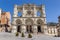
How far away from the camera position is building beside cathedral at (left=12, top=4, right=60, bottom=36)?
51.2 m

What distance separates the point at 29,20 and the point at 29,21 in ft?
1.43

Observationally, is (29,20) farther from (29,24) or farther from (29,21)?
(29,24)

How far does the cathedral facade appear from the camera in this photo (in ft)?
169

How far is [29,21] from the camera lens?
173 feet

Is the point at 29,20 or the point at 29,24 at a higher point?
the point at 29,20

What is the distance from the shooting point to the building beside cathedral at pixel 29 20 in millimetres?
51250

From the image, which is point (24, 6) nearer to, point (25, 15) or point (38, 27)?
point (25, 15)

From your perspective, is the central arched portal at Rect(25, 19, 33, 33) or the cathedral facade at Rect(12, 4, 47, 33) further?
the central arched portal at Rect(25, 19, 33, 33)

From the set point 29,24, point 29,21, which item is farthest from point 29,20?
point 29,24

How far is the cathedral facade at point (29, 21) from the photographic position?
5138 cm

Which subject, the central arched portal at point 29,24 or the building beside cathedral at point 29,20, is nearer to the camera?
the building beside cathedral at point 29,20

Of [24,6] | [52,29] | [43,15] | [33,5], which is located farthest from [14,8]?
[52,29]

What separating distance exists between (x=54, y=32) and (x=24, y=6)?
20.2 metres

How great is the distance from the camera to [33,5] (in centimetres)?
5603
